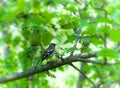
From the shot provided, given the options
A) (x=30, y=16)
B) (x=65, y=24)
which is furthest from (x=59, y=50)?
(x=30, y=16)

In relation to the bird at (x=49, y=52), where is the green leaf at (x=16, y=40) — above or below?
below

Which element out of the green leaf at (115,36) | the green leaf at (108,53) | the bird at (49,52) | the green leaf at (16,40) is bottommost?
the green leaf at (16,40)

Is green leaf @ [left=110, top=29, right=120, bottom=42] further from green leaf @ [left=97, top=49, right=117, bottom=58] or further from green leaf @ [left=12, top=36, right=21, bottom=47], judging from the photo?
green leaf @ [left=12, top=36, right=21, bottom=47]

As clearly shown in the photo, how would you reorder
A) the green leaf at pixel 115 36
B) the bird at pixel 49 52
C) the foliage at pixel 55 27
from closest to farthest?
the green leaf at pixel 115 36
the foliage at pixel 55 27
the bird at pixel 49 52

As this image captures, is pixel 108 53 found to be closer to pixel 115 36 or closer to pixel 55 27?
pixel 115 36

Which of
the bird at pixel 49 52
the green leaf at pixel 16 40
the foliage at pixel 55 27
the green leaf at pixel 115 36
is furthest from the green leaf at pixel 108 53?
the green leaf at pixel 16 40

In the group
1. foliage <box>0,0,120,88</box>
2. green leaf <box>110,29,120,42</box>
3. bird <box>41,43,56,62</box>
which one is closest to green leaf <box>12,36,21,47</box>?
foliage <box>0,0,120,88</box>

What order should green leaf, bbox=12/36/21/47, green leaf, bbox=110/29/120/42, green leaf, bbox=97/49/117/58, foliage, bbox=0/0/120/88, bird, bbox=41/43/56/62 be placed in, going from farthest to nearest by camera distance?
1. green leaf, bbox=12/36/21/47
2. bird, bbox=41/43/56/62
3. foliage, bbox=0/0/120/88
4. green leaf, bbox=97/49/117/58
5. green leaf, bbox=110/29/120/42

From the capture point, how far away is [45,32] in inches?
112

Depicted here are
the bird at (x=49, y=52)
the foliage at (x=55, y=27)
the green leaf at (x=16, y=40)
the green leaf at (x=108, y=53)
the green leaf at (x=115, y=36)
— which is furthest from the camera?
the green leaf at (x=16, y=40)

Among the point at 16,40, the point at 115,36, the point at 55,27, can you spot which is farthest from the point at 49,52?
the point at 16,40

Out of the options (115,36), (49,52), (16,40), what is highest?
(115,36)

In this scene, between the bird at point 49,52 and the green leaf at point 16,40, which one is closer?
the bird at point 49,52

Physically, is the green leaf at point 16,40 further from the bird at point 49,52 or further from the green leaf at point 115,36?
the green leaf at point 115,36
